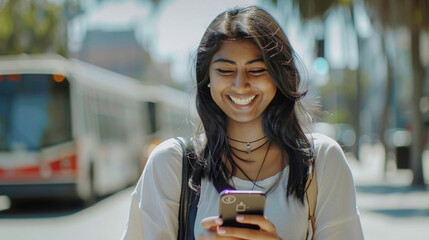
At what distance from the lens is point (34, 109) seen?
12320 mm

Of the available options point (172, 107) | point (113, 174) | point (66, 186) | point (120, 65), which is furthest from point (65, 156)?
point (120, 65)

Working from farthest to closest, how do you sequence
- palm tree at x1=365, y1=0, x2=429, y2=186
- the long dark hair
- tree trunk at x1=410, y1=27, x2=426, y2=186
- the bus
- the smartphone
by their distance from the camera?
tree trunk at x1=410, y1=27, x2=426, y2=186 < palm tree at x1=365, y1=0, x2=429, y2=186 < the bus < the long dark hair < the smartphone

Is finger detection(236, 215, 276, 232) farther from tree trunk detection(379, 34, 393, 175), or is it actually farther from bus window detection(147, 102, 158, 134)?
bus window detection(147, 102, 158, 134)

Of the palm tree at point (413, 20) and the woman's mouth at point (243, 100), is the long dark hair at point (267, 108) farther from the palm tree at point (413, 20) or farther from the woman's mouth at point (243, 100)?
the palm tree at point (413, 20)

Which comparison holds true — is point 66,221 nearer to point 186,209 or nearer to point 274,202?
point 186,209

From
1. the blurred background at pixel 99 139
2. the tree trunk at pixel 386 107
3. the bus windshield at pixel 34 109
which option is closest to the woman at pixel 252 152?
the blurred background at pixel 99 139

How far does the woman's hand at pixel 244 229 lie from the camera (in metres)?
2.03

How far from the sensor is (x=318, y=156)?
2.31 metres

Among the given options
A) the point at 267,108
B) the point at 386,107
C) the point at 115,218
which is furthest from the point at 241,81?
the point at 386,107

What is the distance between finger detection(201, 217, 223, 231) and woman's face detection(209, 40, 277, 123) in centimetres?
51

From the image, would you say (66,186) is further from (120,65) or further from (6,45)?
(120,65)

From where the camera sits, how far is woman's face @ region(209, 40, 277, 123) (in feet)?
7.74

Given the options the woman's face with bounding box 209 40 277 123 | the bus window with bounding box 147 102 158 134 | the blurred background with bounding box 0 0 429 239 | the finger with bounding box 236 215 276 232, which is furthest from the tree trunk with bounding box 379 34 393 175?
the finger with bounding box 236 215 276 232

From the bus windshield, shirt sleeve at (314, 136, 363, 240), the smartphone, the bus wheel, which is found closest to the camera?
the smartphone
